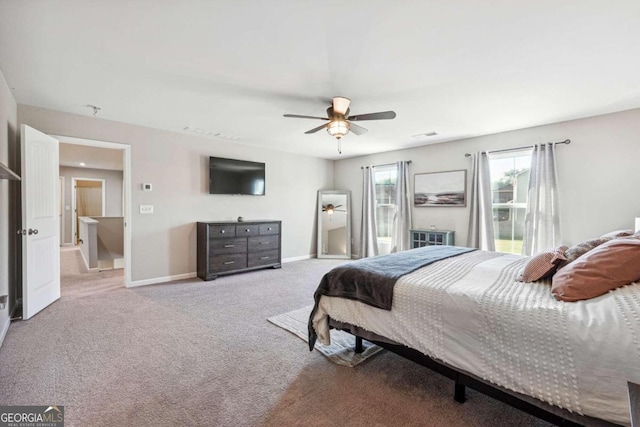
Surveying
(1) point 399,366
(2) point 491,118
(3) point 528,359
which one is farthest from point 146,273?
(2) point 491,118

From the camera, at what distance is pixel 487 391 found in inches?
60.9

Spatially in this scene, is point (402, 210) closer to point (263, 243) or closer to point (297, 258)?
point (297, 258)

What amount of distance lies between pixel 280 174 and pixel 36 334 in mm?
4383

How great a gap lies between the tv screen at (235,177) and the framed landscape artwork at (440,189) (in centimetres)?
314

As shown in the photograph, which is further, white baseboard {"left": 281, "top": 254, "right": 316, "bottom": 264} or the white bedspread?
white baseboard {"left": 281, "top": 254, "right": 316, "bottom": 264}

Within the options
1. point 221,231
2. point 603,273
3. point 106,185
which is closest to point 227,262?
point 221,231

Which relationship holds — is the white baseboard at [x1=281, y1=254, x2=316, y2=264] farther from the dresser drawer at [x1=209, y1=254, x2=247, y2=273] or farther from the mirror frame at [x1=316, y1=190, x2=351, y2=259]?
the dresser drawer at [x1=209, y1=254, x2=247, y2=273]

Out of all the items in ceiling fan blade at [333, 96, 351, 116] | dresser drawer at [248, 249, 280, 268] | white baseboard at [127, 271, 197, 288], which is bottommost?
white baseboard at [127, 271, 197, 288]

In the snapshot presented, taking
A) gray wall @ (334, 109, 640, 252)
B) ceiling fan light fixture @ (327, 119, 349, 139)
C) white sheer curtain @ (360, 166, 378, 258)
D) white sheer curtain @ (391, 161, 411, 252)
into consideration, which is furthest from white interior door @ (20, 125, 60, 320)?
gray wall @ (334, 109, 640, 252)

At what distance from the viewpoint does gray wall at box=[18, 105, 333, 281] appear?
3893mm

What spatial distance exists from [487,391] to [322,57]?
2.55 m

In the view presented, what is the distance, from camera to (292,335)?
2646 mm

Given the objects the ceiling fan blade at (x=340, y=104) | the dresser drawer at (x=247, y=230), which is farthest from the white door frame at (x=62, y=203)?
the ceiling fan blade at (x=340, y=104)

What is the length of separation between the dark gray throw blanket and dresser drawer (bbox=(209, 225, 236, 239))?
291 cm
